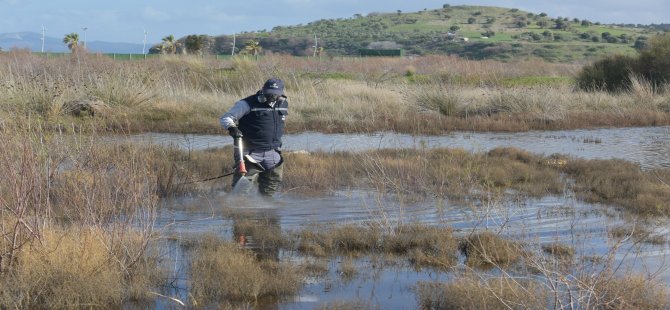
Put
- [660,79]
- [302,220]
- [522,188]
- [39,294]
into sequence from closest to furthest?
[39,294]
[302,220]
[522,188]
[660,79]

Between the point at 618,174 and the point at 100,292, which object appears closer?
the point at 100,292

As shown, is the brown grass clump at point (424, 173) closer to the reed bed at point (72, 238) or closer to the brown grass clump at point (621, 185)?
the brown grass clump at point (621, 185)

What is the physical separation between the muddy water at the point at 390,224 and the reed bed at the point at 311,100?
848 centimetres

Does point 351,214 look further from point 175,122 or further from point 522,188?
point 175,122

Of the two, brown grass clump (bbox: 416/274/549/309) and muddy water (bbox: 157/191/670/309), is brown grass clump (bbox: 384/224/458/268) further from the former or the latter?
brown grass clump (bbox: 416/274/549/309)

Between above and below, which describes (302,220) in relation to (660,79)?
below

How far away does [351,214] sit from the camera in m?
11.2

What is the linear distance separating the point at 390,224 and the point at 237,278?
2691mm

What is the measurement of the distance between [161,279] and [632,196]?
7480 millimetres

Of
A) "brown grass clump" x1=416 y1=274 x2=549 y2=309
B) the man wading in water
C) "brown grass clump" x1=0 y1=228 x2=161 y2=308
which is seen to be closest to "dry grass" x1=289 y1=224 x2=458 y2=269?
"brown grass clump" x1=416 y1=274 x2=549 y2=309

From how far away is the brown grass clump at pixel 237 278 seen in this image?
718 centimetres

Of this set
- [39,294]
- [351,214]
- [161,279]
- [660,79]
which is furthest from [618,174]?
[660,79]

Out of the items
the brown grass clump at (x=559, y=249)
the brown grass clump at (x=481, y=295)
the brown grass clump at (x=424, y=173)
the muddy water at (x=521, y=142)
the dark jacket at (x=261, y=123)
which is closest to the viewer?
the brown grass clump at (x=481, y=295)

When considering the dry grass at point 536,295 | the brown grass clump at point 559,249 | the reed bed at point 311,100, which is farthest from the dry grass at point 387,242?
the reed bed at point 311,100
